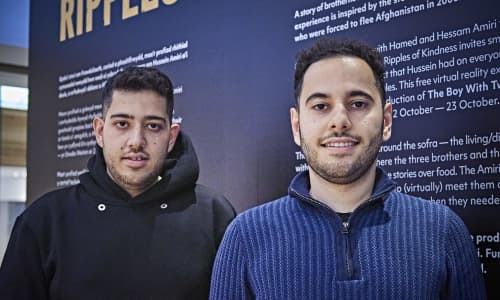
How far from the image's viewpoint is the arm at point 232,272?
4.49 feet

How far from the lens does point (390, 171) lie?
1.81 meters

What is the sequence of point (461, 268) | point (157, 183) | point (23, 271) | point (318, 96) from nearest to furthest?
point (461, 268), point (318, 96), point (23, 271), point (157, 183)

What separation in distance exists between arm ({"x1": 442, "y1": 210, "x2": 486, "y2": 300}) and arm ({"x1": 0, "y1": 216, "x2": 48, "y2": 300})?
1.03 m

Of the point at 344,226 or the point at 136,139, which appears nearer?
the point at 344,226

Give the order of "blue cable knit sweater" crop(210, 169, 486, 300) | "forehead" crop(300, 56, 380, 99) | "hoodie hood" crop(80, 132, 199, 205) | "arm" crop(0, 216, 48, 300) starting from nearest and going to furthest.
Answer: "blue cable knit sweater" crop(210, 169, 486, 300), "forehead" crop(300, 56, 380, 99), "arm" crop(0, 216, 48, 300), "hoodie hood" crop(80, 132, 199, 205)

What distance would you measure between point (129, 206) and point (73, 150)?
1259 mm

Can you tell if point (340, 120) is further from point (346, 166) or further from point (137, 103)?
point (137, 103)

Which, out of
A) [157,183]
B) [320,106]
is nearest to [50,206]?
[157,183]

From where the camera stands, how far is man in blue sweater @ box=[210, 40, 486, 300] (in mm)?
1278

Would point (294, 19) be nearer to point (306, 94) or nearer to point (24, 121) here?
point (306, 94)

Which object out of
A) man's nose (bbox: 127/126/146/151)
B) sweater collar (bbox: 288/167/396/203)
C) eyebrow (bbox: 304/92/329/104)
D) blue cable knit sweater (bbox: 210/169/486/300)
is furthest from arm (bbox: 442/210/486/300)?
man's nose (bbox: 127/126/146/151)

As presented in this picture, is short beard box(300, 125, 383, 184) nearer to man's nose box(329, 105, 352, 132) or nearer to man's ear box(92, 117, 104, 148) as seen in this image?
man's nose box(329, 105, 352, 132)

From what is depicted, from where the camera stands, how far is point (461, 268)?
128 centimetres

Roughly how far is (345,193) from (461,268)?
0.88 feet
